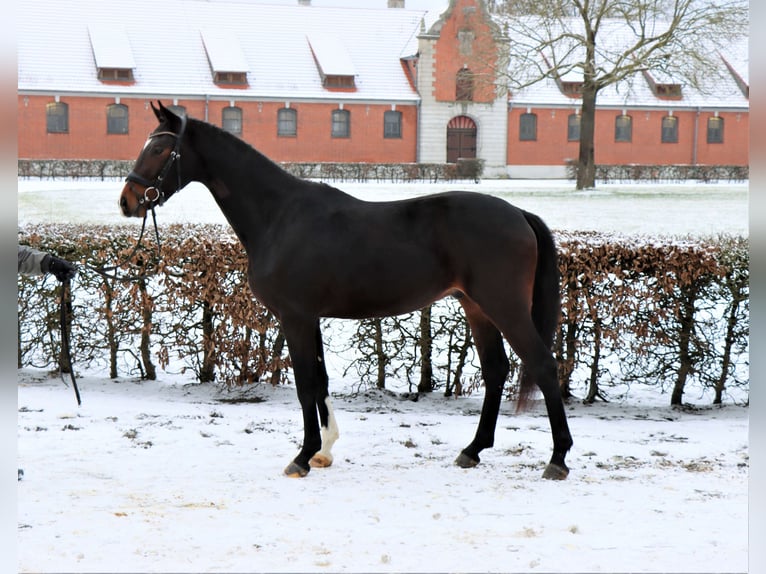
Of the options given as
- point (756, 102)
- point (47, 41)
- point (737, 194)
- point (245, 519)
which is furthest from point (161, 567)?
point (47, 41)

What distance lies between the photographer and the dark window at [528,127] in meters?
42.2

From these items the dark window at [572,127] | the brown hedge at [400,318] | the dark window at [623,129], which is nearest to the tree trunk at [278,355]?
the brown hedge at [400,318]

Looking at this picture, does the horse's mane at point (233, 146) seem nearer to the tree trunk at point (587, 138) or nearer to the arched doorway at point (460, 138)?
the tree trunk at point (587, 138)

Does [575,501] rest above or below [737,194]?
below

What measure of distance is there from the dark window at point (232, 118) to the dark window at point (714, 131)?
23.5 m

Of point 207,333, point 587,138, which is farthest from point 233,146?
point 587,138

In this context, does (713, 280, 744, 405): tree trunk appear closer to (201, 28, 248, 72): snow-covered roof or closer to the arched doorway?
(201, 28, 248, 72): snow-covered roof

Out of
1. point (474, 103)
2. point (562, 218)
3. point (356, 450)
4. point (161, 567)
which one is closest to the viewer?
point (161, 567)

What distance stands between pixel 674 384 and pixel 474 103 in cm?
3517

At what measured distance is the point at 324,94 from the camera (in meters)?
39.3

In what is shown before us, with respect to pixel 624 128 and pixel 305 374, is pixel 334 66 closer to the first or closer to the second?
pixel 624 128

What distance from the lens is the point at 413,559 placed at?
12.5ft

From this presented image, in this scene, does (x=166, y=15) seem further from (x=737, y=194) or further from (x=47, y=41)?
(x=737, y=194)

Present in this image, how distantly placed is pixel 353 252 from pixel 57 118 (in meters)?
36.5
